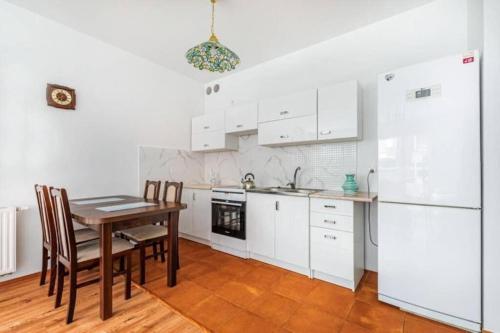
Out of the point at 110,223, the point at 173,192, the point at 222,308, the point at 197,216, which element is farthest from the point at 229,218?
the point at 110,223

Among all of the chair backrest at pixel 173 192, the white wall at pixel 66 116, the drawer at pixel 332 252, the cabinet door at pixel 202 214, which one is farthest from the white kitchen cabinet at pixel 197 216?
the drawer at pixel 332 252

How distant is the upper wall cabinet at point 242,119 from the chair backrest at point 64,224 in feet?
7.15

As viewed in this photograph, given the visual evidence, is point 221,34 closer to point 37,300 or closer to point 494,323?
point 37,300

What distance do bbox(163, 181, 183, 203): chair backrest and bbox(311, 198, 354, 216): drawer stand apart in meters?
1.42

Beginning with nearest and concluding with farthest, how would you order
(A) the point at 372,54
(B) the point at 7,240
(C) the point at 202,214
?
(B) the point at 7,240
(A) the point at 372,54
(C) the point at 202,214

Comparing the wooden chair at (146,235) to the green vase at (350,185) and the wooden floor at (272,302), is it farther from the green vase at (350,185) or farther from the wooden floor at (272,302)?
the green vase at (350,185)

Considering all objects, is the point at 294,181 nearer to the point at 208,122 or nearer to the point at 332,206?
the point at 332,206

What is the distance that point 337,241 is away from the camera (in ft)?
7.09

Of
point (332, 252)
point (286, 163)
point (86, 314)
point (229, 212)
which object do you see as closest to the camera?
point (86, 314)

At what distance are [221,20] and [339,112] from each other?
1603mm

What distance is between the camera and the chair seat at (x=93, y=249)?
5.58ft

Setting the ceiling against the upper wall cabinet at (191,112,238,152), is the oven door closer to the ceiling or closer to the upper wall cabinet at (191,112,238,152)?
the upper wall cabinet at (191,112,238,152)

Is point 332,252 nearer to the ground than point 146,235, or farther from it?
nearer to the ground

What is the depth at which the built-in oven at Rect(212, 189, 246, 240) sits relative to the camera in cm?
283
